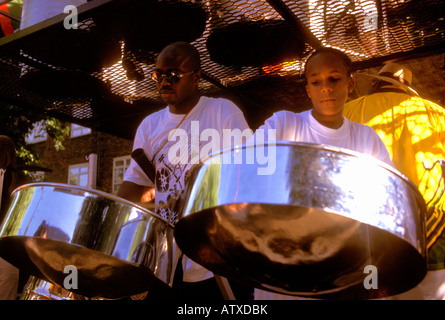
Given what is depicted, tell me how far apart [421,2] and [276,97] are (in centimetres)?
97

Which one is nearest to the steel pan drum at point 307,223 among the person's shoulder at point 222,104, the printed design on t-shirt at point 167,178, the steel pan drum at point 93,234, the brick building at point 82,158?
the steel pan drum at point 93,234

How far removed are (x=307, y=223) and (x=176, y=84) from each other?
0.91 m

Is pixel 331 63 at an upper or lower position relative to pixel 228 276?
upper

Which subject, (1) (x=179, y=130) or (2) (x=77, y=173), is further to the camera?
(2) (x=77, y=173)

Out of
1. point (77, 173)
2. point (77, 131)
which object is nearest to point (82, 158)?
point (77, 173)

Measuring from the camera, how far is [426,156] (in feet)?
6.03

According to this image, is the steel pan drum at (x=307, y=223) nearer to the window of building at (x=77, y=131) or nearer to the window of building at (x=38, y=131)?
the window of building at (x=38, y=131)

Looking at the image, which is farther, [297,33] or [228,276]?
[297,33]

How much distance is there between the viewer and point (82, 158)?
40.0 ft

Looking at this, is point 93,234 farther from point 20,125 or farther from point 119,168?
point 119,168

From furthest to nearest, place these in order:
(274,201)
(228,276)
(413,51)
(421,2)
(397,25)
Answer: (413,51) → (397,25) → (421,2) → (228,276) → (274,201)

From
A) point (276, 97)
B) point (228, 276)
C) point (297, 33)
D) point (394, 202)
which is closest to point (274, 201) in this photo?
point (394, 202)
